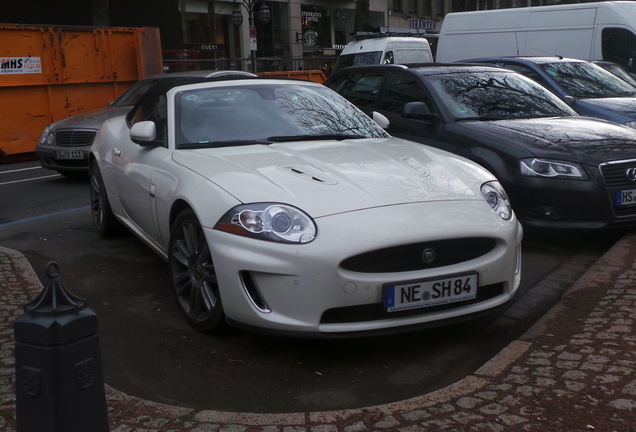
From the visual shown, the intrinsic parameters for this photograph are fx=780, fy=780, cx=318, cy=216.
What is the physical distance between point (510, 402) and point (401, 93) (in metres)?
5.05

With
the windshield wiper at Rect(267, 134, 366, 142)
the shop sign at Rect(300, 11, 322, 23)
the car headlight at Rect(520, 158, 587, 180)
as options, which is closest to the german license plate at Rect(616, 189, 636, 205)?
the car headlight at Rect(520, 158, 587, 180)

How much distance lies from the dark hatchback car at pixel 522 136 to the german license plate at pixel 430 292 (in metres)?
2.42

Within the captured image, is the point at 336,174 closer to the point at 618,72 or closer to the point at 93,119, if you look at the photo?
the point at 93,119

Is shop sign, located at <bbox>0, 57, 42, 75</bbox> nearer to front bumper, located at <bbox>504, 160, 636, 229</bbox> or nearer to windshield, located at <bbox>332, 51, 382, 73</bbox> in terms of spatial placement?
windshield, located at <bbox>332, 51, 382, 73</bbox>

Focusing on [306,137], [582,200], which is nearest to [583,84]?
[582,200]

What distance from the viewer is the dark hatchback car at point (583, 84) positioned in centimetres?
922

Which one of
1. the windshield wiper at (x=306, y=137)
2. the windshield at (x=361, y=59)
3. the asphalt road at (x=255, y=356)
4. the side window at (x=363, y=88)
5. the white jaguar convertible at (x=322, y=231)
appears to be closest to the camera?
the asphalt road at (x=255, y=356)

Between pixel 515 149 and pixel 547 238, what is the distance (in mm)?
941

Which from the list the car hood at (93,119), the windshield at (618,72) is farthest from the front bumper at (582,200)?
the car hood at (93,119)

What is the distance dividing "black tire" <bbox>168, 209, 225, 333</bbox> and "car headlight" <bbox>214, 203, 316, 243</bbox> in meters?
0.30

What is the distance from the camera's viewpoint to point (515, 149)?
6328 millimetres

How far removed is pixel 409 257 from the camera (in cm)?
384

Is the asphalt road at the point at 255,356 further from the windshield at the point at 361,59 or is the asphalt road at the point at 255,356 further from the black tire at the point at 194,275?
the windshield at the point at 361,59

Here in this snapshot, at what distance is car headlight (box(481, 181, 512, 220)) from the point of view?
4.34 m
